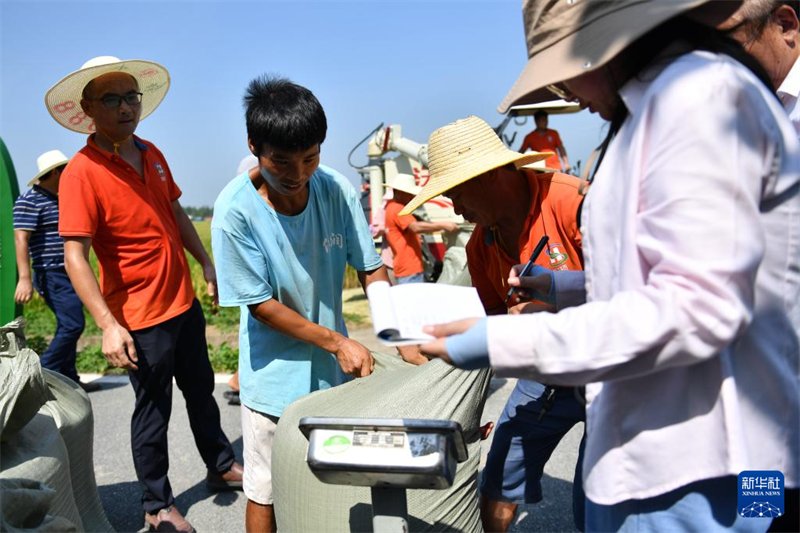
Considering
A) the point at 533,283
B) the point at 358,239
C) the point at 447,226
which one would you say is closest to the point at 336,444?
the point at 533,283

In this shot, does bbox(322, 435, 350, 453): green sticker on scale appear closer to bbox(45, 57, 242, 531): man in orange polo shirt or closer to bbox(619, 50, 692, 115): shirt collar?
bbox(619, 50, 692, 115): shirt collar

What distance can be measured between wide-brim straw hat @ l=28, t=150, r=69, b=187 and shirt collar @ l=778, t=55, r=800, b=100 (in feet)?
15.6

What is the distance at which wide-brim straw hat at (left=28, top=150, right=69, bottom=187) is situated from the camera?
16.4 ft

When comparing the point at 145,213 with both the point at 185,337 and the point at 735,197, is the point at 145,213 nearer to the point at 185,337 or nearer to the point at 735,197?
the point at 185,337

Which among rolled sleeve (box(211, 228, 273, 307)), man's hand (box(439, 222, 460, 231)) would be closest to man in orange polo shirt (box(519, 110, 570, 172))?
man's hand (box(439, 222, 460, 231))

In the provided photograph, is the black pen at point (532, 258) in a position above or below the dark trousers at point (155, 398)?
above

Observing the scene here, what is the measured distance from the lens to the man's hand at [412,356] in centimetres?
240

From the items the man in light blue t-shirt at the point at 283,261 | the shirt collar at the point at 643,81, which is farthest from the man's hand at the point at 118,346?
the shirt collar at the point at 643,81

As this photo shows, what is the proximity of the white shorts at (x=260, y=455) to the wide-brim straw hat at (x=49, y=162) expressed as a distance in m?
3.46

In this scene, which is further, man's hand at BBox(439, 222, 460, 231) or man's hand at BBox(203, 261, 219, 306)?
man's hand at BBox(439, 222, 460, 231)

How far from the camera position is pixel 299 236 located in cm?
239

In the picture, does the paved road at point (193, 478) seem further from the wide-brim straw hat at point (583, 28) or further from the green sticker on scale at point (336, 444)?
the wide-brim straw hat at point (583, 28)

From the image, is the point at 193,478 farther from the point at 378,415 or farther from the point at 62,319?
the point at 378,415

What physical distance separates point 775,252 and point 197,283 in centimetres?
887
